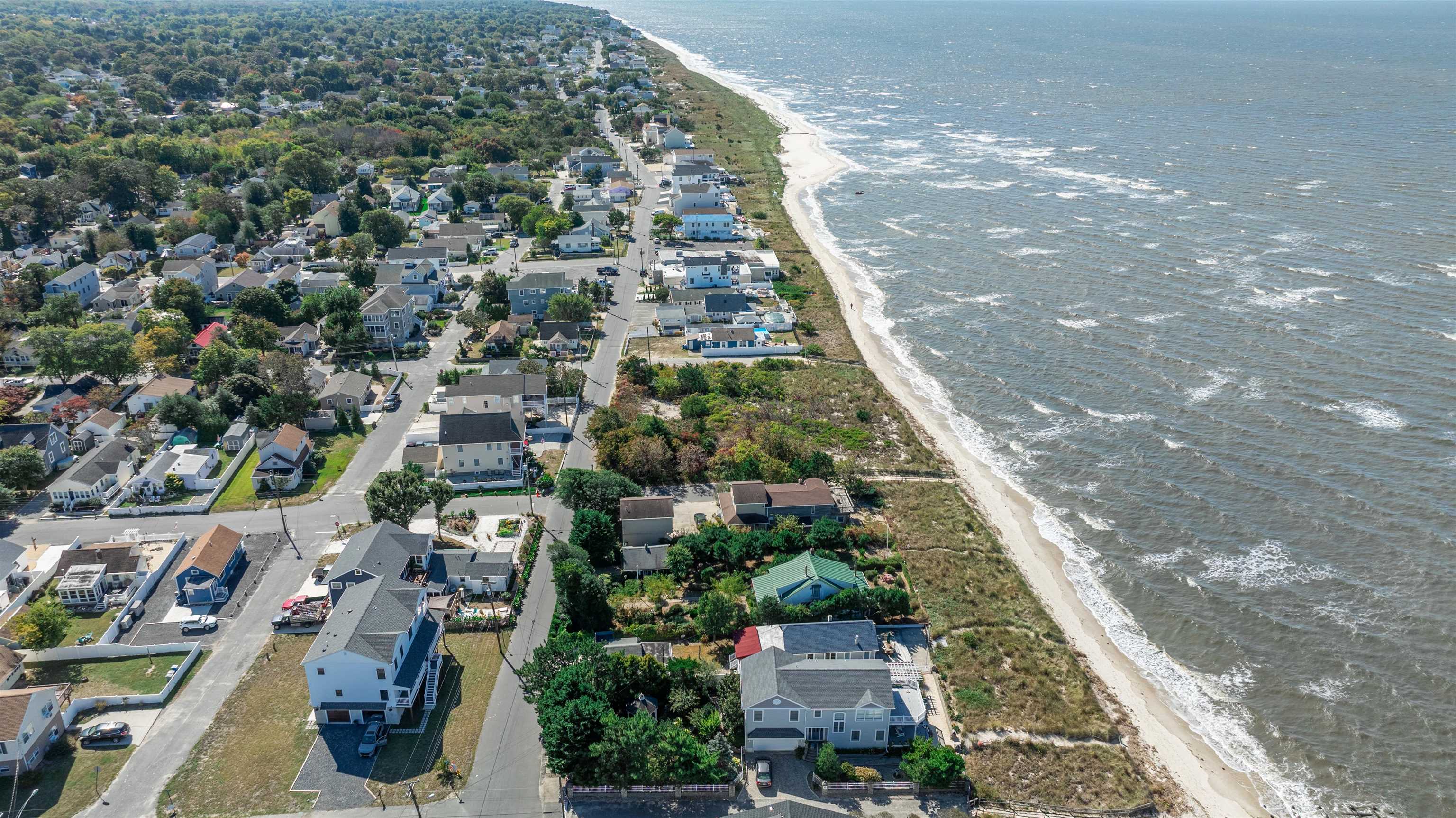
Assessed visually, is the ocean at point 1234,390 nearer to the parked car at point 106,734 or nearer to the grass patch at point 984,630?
the grass patch at point 984,630

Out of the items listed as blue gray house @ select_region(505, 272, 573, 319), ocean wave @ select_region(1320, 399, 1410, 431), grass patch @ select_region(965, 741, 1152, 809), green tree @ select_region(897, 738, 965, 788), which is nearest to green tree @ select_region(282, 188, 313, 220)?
blue gray house @ select_region(505, 272, 573, 319)

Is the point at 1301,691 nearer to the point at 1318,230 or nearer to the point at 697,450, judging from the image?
the point at 697,450

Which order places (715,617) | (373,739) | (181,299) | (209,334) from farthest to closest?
(181,299) → (209,334) → (715,617) → (373,739)

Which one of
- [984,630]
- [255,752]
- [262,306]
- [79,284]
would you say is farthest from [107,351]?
[984,630]

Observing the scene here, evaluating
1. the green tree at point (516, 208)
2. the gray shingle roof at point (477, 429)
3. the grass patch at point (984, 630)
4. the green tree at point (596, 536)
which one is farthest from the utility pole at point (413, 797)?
the green tree at point (516, 208)

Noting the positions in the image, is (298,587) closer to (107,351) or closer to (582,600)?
(582,600)

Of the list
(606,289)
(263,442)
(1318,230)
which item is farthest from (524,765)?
(1318,230)
